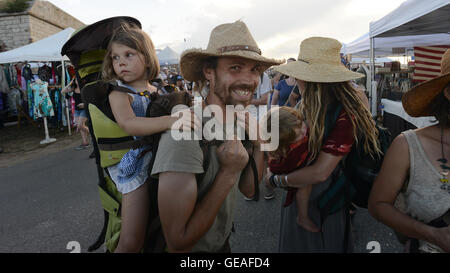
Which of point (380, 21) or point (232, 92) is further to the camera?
point (380, 21)

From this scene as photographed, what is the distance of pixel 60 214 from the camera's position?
12.9 feet

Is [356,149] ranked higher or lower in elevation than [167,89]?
lower

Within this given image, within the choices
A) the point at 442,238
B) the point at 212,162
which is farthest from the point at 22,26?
the point at 442,238

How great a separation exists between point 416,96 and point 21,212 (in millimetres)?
5020

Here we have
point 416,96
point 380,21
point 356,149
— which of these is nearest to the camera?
point 416,96

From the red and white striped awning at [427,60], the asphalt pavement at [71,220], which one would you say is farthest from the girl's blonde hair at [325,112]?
the red and white striped awning at [427,60]

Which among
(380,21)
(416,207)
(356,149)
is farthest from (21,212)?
(380,21)

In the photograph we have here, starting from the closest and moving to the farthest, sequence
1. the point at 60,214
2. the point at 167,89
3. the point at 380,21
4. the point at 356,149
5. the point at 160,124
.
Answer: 1. the point at 160,124
2. the point at 356,149
3. the point at 167,89
4. the point at 60,214
5. the point at 380,21

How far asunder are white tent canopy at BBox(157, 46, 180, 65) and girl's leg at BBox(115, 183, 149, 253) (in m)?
16.0

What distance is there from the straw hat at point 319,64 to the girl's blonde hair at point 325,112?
7 centimetres

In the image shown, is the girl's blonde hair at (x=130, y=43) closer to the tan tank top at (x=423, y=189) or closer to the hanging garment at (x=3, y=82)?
the tan tank top at (x=423, y=189)

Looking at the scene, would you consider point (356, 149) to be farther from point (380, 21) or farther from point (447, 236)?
point (380, 21)

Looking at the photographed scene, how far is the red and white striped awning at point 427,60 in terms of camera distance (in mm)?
7016
